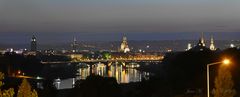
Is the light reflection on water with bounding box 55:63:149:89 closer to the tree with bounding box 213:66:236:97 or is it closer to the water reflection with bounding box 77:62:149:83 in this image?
the water reflection with bounding box 77:62:149:83

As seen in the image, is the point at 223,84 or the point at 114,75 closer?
the point at 223,84

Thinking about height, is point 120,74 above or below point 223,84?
below

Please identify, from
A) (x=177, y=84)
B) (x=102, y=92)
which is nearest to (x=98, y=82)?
(x=102, y=92)

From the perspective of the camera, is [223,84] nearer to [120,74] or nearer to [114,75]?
[114,75]

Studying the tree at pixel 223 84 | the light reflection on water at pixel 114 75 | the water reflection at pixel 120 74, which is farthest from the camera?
the water reflection at pixel 120 74

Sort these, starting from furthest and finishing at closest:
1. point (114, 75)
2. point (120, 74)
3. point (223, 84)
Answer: point (120, 74) < point (114, 75) < point (223, 84)

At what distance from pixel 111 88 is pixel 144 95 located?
771 cm

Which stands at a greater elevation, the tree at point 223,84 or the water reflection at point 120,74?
the tree at point 223,84

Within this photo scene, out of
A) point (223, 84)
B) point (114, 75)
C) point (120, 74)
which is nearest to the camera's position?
point (223, 84)

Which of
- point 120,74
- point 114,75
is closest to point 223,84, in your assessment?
point 114,75

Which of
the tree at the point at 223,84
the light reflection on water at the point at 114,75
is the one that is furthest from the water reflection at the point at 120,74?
the tree at the point at 223,84

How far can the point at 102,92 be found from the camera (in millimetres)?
46656

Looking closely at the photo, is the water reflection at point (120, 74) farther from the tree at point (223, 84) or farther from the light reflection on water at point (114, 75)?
the tree at point (223, 84)

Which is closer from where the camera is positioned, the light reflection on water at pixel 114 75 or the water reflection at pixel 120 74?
the light reflection on water at pixel 114 75
